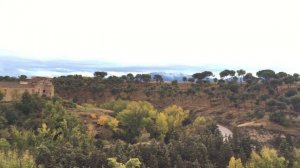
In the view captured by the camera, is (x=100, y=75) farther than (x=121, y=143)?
Yes

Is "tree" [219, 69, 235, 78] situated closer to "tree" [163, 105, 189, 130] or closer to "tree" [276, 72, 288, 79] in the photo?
"tree" [276, 72, 288, 79]

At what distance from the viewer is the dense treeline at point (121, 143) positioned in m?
57.2

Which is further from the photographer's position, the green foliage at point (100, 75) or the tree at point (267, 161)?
the green foliage at point (100, 75)

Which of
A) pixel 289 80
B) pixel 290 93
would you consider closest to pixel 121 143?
pixel 290 93

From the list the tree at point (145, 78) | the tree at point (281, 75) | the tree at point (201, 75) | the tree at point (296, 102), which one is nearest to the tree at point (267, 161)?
the tree at point (296, 102)

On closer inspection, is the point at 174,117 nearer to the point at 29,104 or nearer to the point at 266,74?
the point at 29,104

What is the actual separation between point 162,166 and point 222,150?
9703 millimetres

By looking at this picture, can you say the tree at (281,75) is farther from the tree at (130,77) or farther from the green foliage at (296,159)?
the green foliage at (296,159)

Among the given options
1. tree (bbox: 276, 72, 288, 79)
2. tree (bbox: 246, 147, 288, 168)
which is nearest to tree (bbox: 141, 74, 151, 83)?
tree (bbox: 276, 72, 288, 79)

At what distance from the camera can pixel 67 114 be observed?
80812 mm

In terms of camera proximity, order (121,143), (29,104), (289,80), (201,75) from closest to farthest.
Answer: (121,143)
(29,104)
(289,80)
(201,75)

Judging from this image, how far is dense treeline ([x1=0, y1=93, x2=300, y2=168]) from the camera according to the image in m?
57.2

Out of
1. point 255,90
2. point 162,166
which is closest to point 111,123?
point 162,166

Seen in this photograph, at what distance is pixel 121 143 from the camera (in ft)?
224
